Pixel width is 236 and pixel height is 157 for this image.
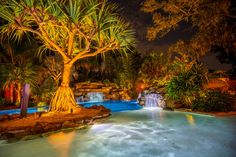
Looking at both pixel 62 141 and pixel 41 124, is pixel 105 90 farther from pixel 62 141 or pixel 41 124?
pixel 62 141

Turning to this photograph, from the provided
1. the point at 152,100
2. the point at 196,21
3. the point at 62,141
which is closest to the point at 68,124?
the point at 62,141

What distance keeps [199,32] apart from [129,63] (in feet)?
31.5

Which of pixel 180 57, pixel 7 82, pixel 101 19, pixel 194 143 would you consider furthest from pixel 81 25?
pixel 7 82

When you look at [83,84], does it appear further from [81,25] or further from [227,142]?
[227,142]

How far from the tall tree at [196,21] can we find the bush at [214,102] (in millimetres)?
2226

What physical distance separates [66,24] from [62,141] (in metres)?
3.92

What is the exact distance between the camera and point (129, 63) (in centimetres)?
1827

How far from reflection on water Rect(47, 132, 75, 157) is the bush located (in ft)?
19.3

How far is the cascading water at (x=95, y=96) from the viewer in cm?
1673

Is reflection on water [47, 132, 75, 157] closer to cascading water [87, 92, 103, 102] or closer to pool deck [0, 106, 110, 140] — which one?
pool deck [0, 106, 110, 140]

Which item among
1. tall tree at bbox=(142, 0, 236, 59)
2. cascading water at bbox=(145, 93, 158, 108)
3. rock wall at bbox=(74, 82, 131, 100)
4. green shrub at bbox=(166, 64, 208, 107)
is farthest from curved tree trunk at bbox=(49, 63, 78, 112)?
rock wall at bbox=(74, 82, 131, 100)

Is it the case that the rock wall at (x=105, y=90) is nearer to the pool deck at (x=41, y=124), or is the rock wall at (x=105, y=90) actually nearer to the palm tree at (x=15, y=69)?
the palm tree at (x=15, y=69)

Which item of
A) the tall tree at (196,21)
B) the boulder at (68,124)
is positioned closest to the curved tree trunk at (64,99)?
the boulder at (68,124)

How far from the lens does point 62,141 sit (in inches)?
191
